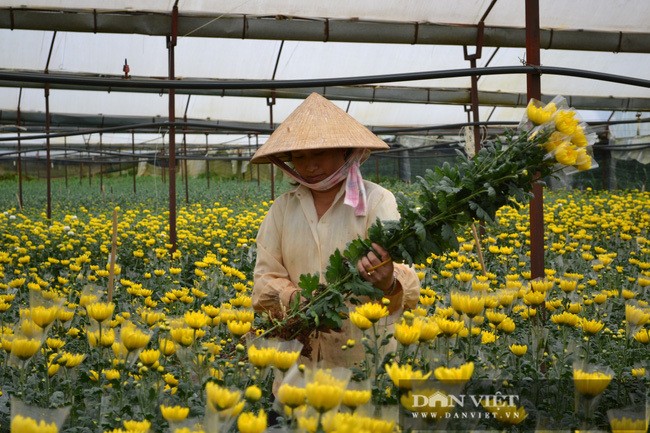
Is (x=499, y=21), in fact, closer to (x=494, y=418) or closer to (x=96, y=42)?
(x=96, y=42)

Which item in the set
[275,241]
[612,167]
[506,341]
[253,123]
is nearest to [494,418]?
[506,341]

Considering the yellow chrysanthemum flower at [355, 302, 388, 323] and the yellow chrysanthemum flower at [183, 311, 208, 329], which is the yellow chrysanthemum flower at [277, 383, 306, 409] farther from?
the yellow chrysanthemum flower at [183, 311, 208, 329]

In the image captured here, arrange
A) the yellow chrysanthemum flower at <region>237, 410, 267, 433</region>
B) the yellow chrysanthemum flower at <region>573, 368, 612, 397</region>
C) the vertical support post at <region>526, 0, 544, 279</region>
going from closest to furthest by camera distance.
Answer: the yellow chrysanthemum flower at <region>237, 410, 267, 433</region>
the yellow chrysanthemum flower at <region>573, 368, 612, 397</region>
the vertical support post at <region>526, 0, 544, 279</region>

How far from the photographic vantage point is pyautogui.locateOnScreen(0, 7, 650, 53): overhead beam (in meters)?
6.14

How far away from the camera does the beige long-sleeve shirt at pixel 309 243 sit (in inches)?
85.8

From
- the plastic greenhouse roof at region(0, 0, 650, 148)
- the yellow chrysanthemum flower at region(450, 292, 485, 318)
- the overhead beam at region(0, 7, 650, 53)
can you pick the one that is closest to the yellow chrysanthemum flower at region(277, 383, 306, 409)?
the yellow chrysanthemum flower at region(450, 292, 485, 318)

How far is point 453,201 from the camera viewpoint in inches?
72.0

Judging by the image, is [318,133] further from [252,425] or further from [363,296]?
[252,425]

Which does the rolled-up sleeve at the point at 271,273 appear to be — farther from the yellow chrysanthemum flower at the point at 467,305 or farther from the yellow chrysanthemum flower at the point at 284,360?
the yellow chrysanthemum flower at the point at 284,360

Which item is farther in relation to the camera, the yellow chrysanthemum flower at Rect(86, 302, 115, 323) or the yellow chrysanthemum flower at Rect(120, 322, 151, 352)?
the yellow chrysanthemum flower at Rect(86, 302, 115, 323)

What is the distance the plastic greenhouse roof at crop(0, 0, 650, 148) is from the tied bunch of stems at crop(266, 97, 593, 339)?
3.85 ft

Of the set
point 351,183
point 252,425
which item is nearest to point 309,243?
point 351,183

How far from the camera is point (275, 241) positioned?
7.78 ft

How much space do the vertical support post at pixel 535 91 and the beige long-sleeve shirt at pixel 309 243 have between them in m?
0.48
